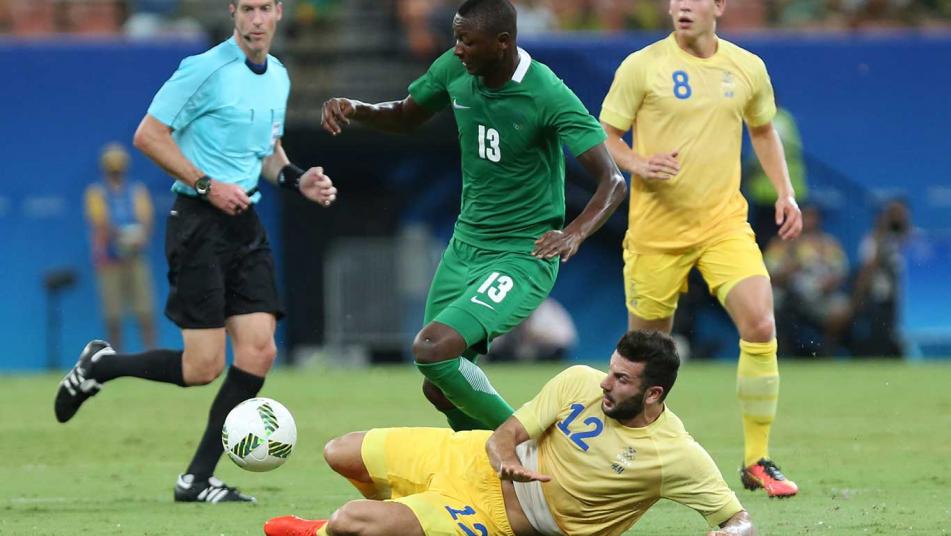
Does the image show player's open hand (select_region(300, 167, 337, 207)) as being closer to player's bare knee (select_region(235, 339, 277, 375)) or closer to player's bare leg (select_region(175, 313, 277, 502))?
player's bare leg (select_region(175, 313, 277, 502))

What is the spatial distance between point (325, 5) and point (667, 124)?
43.6 feet

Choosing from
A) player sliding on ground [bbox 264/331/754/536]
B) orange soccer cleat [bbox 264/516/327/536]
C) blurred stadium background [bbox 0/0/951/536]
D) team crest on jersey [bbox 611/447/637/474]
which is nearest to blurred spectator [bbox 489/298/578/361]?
blurred stadium background [bbox 0/0/951/536]

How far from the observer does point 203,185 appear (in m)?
8.59

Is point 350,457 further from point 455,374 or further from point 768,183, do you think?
point 768,183


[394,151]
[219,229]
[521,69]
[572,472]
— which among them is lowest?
[394,151]

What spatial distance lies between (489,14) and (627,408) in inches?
81.6

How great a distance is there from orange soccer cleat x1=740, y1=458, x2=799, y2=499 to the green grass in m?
0.07

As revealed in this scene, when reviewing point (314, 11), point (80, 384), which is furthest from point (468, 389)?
point (314, 11)

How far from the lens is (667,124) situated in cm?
922

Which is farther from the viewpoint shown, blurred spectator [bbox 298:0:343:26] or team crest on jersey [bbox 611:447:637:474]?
blurred spectator [bbox 298:0:343:26]

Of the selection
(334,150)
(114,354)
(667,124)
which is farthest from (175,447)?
(334,150)

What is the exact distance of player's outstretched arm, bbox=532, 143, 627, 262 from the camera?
7375 millimetres

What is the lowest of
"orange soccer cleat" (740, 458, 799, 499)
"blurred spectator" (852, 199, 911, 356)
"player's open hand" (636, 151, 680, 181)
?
"blurred spectator" (852, 199, 911, 356)

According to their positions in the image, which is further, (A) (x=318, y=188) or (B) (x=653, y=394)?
(A) (x=318, y=188)
